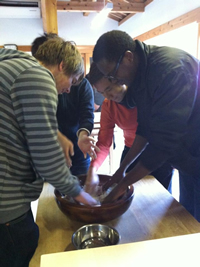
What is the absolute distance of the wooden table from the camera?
850 mm

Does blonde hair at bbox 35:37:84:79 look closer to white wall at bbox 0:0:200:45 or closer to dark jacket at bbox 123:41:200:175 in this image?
dark jacket at bbox 123:41:200:175

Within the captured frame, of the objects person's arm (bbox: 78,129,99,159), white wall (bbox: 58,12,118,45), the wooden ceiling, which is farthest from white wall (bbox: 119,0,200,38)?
person's arm (bbox: 78,129,99,159)

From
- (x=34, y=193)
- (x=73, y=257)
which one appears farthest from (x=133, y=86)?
(x=73, y=257)

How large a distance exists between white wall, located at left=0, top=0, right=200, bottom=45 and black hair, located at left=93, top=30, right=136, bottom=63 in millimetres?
3574

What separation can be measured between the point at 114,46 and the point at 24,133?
55 centimetres

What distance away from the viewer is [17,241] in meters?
0.80

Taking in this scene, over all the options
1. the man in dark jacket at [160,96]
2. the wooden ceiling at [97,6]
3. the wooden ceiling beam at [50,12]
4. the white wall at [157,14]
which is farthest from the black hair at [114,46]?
the wooden ceiling at [97,6]

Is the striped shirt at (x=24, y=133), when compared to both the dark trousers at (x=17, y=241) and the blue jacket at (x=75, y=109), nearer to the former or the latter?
the dark trousers at (x=17, y=241)

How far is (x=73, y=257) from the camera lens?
66 centimetres

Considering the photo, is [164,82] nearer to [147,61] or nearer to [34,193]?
[147,61]

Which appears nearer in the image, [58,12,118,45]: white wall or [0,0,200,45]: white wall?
[0,0,200,45]: white wall

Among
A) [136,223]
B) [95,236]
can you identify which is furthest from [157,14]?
[95,236]

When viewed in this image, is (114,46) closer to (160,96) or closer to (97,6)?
(160,96)

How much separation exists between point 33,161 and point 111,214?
1.17 feet
